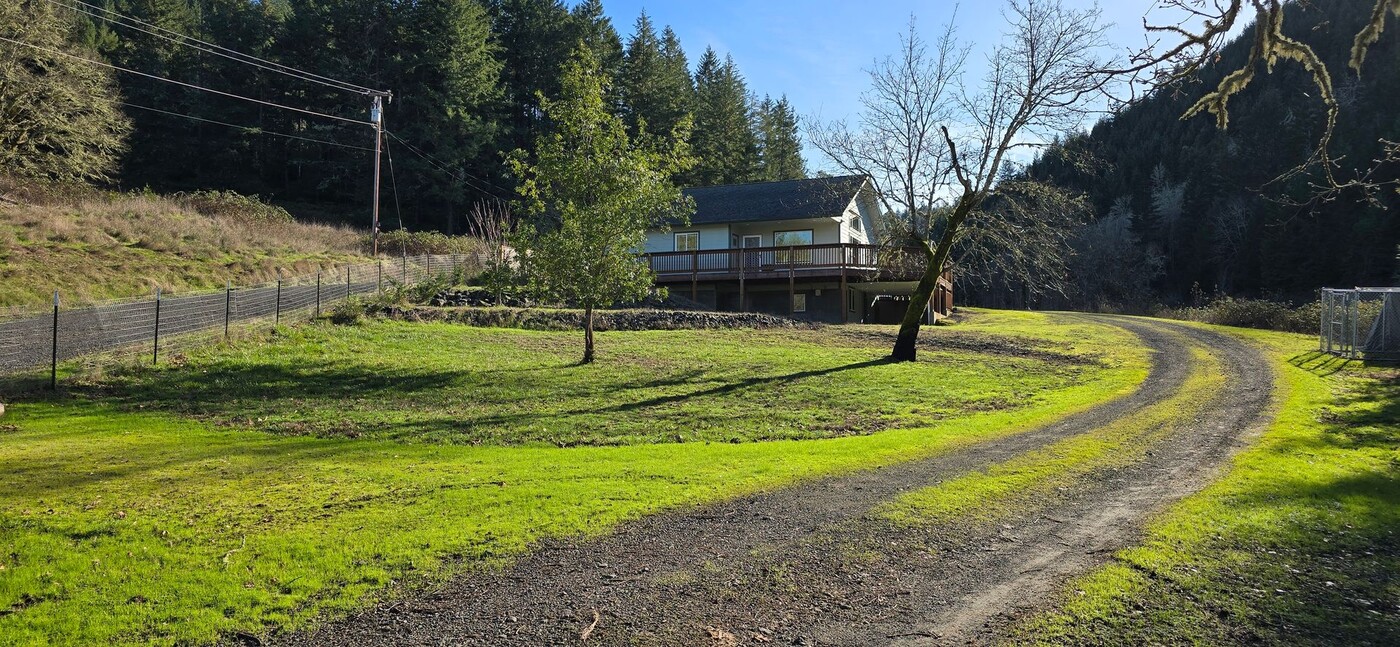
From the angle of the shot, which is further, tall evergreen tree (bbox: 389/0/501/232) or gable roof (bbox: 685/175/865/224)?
tall evergreen tree (bbox: 389/0/501/232)

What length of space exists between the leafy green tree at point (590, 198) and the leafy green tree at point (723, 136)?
38.7m

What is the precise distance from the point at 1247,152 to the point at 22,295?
83.2 m

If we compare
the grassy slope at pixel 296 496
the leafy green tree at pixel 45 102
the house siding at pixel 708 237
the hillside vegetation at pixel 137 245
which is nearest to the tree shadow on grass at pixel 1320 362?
the grassy slope at pixel 296 496

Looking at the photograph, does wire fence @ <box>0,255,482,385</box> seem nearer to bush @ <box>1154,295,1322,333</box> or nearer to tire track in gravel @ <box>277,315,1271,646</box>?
tire track in gravel @ <box>277,315,1271,646</box>

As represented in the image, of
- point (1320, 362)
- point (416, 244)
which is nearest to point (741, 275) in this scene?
point (416, 244)

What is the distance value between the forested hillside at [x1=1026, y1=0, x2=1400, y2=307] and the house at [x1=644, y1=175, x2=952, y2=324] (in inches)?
798

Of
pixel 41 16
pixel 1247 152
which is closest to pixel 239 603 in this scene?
pixel 41 16

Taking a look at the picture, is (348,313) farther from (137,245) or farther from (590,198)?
(137,245)

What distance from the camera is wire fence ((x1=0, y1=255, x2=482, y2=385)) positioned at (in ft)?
51.8

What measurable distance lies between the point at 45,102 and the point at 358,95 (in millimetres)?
22881

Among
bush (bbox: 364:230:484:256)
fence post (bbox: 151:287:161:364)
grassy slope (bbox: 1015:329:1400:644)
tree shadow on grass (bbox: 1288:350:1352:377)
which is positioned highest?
bush (bbox: 364:230:484:256)

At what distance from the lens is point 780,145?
74.9m

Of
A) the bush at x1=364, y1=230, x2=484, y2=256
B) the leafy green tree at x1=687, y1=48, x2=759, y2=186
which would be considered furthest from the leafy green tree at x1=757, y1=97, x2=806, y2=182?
the bush at x1=364, y1=230, x2=484, y2=256

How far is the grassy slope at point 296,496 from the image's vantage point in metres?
5.34
